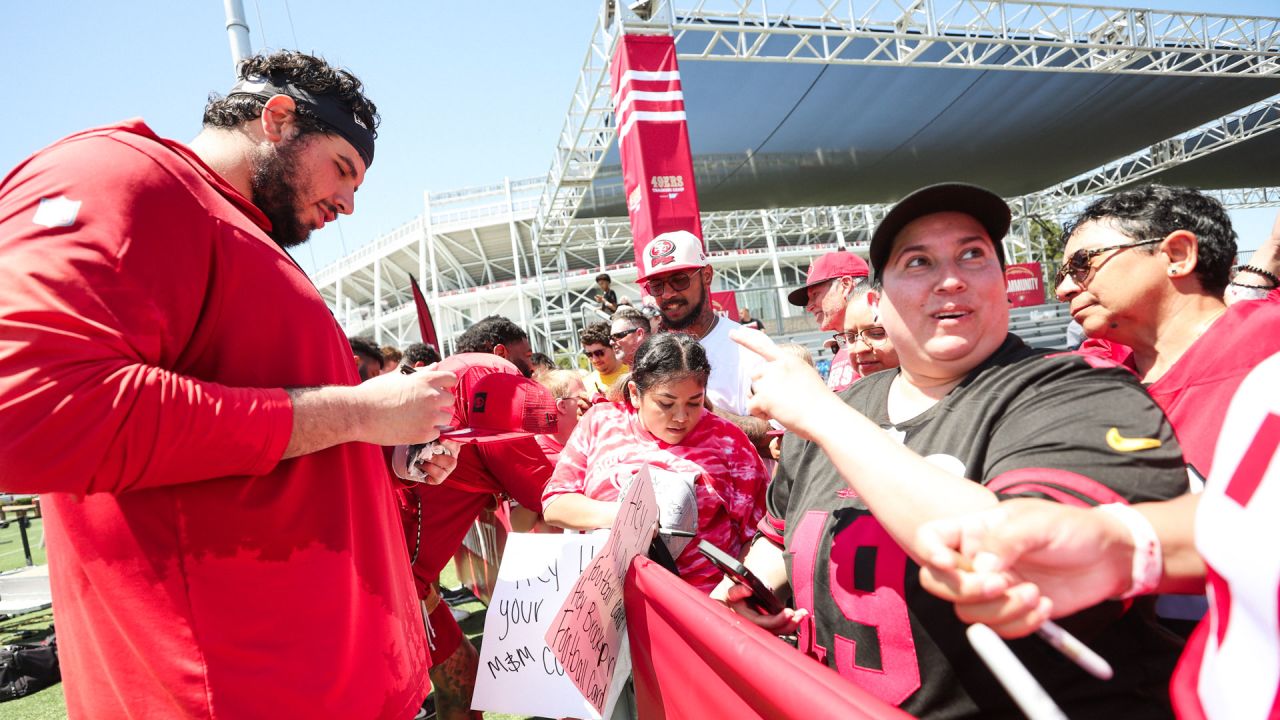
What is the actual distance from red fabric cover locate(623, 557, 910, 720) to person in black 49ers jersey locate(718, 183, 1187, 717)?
8.3 inches

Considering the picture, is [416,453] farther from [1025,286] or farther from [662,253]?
[1025,286]

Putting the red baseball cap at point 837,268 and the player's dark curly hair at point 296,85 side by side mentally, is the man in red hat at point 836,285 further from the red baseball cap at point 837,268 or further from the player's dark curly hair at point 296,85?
the player's dark curly hair at point 296,85

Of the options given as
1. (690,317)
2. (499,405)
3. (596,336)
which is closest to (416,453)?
(499,405)

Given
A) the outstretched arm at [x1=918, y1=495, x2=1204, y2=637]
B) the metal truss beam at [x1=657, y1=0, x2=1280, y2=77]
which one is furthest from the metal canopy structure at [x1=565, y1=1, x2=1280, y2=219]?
the outstretched arm at [x1=918, y1=495, x2=1204, y2=637]

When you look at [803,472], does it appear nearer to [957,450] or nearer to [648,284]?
[957,450]

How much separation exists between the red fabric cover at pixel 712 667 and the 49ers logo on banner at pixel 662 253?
2024mm

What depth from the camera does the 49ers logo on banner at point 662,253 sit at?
129 inches

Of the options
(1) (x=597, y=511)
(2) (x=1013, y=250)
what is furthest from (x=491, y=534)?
(2) (x=1013, y=250)

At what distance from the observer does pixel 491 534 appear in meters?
4.14

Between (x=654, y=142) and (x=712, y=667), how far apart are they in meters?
5.90

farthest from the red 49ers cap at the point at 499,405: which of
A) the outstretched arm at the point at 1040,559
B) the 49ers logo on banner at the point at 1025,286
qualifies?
the 49ers logo on banner at the point at 1025,286

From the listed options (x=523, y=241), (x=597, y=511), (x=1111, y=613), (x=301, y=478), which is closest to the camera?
(x=1111, y=613)

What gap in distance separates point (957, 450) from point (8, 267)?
1.52m

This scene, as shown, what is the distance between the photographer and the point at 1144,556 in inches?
27.8
